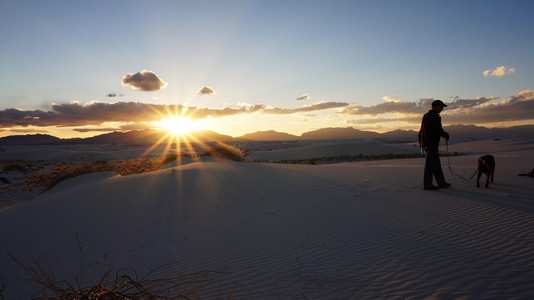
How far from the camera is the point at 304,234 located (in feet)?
15.1

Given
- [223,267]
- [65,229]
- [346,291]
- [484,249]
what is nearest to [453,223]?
[484,249]

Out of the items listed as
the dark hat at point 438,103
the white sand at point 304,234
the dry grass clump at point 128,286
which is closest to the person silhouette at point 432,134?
the dark hat at point 438,103

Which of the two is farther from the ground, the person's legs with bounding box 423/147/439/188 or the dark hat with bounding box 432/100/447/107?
the dark hat with bounding box 432/100/447/107

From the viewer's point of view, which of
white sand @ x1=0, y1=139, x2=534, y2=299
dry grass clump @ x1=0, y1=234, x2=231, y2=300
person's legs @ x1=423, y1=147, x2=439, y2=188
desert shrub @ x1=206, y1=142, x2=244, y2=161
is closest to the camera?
dry grass clump @ x1=0, y1=234, x2=231, y2=300

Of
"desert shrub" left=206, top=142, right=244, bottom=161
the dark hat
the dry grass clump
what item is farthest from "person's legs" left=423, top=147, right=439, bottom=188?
"desert shrub" left=206, top=142, right=244, bottom=161

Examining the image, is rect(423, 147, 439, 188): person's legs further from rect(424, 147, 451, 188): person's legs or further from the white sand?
the white sand

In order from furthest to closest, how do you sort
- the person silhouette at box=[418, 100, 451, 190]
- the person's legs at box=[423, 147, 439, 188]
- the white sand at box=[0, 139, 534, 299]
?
the person's legs at box=[423, 147, 439, 188] → the person silhouette at box=[418, 100, 451, 190] → the white sand at box=[0, 139, 534, 299]

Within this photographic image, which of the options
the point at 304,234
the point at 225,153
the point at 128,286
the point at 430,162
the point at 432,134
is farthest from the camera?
the point at 225,153

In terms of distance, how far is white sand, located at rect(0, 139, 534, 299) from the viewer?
9.96 feet

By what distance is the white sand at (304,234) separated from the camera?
9.96ft

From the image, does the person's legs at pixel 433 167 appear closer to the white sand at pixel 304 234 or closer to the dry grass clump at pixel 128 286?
the white sand at pixel 304 234

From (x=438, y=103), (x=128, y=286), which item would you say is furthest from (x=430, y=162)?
(x=128, y=286)

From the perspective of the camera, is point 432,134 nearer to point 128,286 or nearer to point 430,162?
point 430,162

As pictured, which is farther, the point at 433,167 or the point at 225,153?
the point at 225,153
